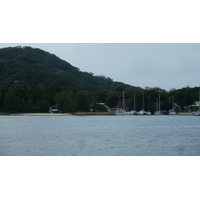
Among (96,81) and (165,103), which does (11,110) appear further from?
(96,81)

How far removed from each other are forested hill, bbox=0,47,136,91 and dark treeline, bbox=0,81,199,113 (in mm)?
14232

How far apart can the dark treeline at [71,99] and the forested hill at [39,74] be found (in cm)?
1423

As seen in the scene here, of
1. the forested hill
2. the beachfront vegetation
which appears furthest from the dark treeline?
the forested hill

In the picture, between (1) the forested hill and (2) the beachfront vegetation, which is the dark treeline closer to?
(2) the beachfront vegetation

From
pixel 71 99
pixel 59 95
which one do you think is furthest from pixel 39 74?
pixel 71 99

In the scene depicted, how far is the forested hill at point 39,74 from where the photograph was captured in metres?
146

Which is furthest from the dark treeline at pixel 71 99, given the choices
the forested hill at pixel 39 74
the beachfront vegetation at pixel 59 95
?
the forested hill at pixel 39 74

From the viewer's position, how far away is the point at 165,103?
359ft

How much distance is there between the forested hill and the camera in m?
146

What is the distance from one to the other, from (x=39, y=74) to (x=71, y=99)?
166 feet

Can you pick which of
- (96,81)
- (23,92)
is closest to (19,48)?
(96,81)

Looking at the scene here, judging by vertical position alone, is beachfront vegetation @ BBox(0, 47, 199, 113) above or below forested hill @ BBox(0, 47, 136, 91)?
below
